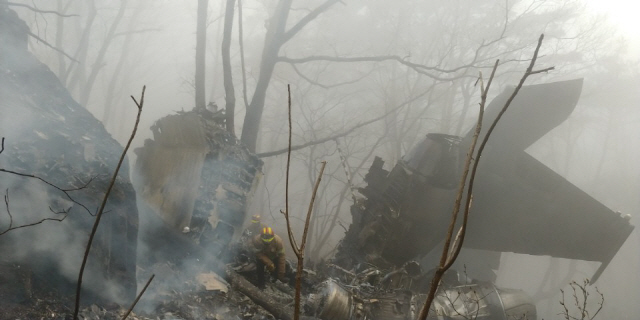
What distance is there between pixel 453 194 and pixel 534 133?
2.57 metres

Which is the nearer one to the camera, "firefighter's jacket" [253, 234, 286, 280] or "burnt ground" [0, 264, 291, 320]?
"burnt ground" [0, 264, 291, 320]

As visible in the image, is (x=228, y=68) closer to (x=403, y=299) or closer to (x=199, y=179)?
(x=199, y=179)

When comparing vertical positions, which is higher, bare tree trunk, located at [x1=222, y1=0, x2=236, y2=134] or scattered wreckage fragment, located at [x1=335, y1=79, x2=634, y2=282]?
bare tree trunk, located at [x1=222, y1=0, x2=236, y2=134]

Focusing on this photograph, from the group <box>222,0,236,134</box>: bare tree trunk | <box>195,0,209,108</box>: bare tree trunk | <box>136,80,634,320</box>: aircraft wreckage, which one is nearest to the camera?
<box>136,80,634,320</box>: aircraft wreckage

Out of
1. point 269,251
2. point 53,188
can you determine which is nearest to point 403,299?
point 269,251

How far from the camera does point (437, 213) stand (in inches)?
326

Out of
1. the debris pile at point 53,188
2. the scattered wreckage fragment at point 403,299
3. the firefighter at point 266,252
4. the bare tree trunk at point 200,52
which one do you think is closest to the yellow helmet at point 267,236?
the firefighter at point 266,252

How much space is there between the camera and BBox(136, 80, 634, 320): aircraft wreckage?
670cm

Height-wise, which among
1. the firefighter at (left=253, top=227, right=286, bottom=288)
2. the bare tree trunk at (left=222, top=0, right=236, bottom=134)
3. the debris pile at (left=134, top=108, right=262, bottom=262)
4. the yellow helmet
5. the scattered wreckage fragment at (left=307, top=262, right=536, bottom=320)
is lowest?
the scattered wreckage fragment at (left=307, top=262, right=536, bottom=320)

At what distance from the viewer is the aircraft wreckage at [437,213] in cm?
670

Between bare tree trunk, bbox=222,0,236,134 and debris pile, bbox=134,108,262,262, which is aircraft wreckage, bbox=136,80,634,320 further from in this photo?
bare tree trunk, bbox=222,0,236,134

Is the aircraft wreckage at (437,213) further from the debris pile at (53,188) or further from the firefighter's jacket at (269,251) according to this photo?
the debris pile at (53,188)

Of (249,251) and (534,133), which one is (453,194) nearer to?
(534,133)

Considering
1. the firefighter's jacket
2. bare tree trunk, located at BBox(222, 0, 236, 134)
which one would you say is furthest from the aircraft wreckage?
bare tree trunk, located at BBox(222, 0, 236, 134)
